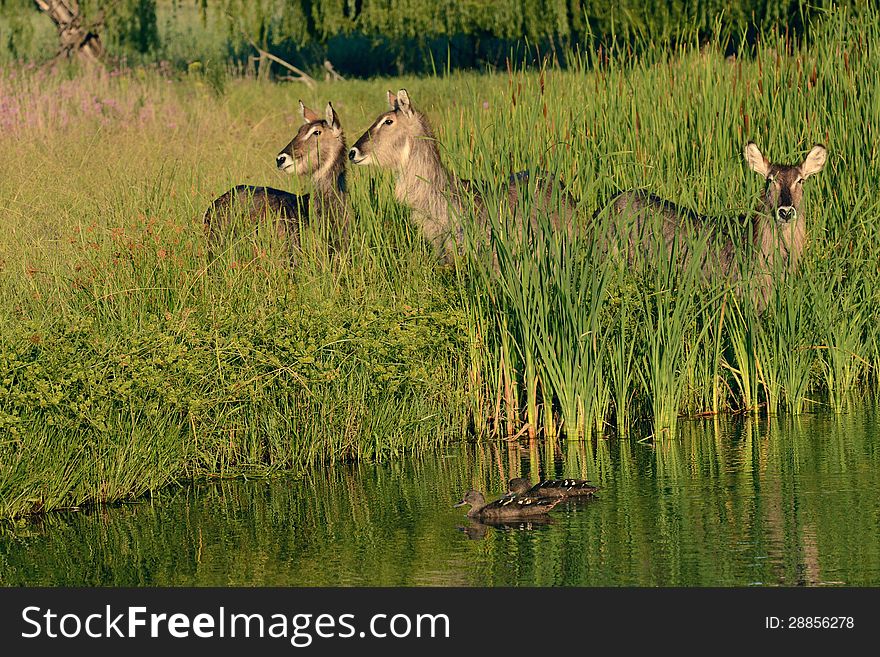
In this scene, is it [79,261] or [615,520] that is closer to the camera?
[615,520]

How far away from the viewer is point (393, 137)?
1241 cm

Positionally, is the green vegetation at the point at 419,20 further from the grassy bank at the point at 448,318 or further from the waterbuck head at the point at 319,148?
the waterbuck head at the point at 319,148

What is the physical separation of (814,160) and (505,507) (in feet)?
14.0

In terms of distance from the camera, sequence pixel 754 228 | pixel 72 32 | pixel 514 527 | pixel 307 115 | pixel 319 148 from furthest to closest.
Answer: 1. pixel 72 32
2. pixel 307 115
3. pixel 319 148
4. pixel 754 228
5. pixel 514 527

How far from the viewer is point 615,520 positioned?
8203 mm

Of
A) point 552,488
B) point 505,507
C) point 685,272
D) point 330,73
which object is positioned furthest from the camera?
point 330,73

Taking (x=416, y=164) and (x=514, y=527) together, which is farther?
(x=416, y=164)

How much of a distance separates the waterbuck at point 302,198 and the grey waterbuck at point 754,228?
2.19 meters

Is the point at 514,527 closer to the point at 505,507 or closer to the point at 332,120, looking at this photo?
the point at 505,507

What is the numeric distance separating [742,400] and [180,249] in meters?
4.26

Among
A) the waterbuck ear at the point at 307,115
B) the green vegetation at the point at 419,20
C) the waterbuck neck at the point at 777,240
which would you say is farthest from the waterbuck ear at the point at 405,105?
the green vegetation at the point at 419,20

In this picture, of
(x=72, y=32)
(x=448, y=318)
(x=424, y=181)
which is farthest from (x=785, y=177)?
(x=72, y=32)
